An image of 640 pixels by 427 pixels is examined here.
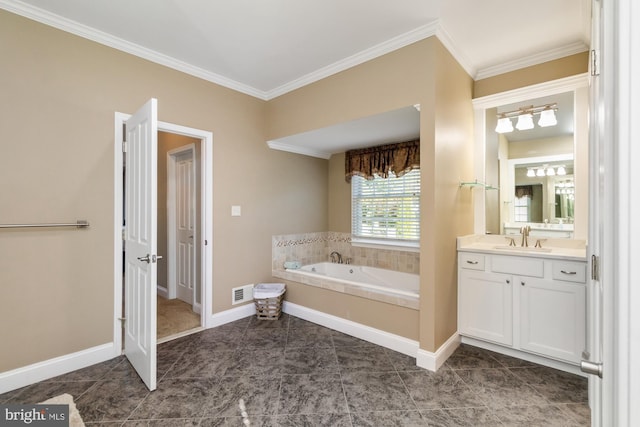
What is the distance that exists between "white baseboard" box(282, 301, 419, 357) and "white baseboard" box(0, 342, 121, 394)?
5.79 feet

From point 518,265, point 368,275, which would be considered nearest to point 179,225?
point 368,275

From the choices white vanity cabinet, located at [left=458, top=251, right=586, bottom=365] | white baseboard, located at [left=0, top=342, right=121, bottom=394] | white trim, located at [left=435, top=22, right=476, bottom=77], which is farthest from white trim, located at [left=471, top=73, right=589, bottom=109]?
white baseboard, located at [left=0, top=342, right=121, bottom=394]

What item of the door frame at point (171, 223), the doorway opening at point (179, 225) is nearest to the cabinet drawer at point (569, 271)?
the doorway opening at point (179, 225)

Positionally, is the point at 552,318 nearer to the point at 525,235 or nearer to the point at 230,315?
the point at 525,235

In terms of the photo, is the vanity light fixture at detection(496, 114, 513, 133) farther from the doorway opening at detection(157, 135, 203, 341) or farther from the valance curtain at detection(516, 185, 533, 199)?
the doorway opening at detection(157, 135, 203, 341)

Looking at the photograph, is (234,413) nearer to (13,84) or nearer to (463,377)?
(463,377)

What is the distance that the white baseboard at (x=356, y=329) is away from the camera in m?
2.57

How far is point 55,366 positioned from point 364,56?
364 cm

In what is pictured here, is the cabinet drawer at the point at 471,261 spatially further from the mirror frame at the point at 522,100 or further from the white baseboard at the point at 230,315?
the white baseboard at the point at 230,315

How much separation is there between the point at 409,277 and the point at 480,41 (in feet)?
8.47

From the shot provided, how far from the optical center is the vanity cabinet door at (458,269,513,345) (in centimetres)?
254

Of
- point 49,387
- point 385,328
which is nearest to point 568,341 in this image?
point 385,328

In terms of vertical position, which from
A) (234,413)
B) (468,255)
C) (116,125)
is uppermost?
(116,125)

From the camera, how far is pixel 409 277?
366 cm
